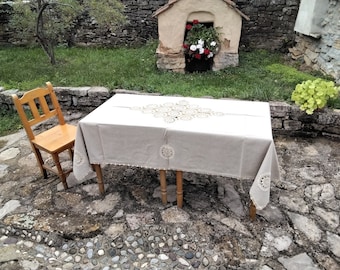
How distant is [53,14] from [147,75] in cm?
294

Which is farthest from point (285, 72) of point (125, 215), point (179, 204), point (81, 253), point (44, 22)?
point (44, 22)

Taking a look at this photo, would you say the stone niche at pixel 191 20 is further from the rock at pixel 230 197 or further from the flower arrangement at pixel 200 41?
the rock at pixel 230 197

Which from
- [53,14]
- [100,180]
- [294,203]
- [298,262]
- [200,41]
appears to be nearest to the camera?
[298,262]

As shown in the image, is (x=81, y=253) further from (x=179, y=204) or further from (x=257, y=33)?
(x=257, y=33)

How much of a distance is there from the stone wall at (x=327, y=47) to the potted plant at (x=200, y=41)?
1.87 m

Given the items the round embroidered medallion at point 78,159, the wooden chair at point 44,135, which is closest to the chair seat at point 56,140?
the wooden chair at point 44,135

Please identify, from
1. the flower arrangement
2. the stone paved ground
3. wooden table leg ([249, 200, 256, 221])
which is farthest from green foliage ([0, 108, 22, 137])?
wooden table leg ([249, 200, 256, 221])

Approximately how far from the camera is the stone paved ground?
2.51m

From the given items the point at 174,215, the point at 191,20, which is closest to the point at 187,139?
the point at 174,215

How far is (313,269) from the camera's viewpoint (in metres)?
2.39

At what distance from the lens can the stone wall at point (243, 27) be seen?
6898 millimetres

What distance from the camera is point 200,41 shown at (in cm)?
561

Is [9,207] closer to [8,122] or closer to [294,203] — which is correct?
[8,122]

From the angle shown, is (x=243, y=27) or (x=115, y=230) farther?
(x=243, y=27)
